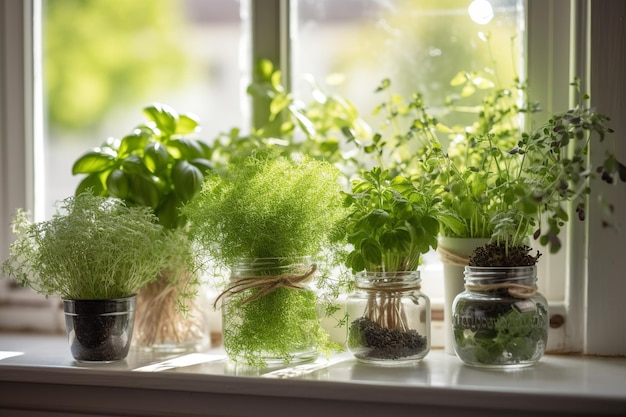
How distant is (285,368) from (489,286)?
1.10 feet

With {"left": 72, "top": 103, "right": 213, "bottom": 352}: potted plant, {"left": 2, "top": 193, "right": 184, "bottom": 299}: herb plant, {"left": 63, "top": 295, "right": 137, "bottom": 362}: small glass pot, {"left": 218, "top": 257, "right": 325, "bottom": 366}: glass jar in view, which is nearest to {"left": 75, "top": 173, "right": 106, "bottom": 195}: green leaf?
{"left": 72, "top": 103, "right": 213, "bottom": 352}: potted plant

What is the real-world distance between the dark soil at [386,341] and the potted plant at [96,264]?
0.34m

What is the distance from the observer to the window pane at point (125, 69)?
145cm

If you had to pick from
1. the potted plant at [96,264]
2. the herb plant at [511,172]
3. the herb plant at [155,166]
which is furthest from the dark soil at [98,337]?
the herb plant at [511,172]

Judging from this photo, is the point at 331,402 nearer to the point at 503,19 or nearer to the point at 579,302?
the point at 579,302

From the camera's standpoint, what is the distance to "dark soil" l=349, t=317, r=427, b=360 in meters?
1.04

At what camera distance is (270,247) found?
1.05 m

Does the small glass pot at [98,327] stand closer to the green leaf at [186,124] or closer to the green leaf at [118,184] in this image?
the green leaf at [118,184]

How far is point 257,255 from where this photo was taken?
1.06 m

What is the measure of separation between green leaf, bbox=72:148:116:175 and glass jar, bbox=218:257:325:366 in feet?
1.12

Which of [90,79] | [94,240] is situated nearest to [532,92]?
[94,240]

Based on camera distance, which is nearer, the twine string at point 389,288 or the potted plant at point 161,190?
the twine string at point 389,288

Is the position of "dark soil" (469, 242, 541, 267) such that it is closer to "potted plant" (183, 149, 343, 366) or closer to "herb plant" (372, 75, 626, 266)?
"herb plant" (372, 75, 626, 266)

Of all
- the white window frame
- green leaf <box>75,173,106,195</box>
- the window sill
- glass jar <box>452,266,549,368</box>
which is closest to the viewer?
the window sill
